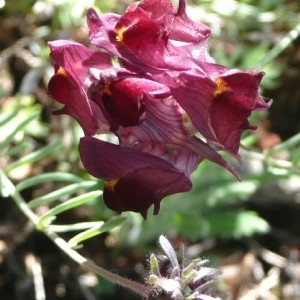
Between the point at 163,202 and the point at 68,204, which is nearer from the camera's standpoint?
the point at 68,204

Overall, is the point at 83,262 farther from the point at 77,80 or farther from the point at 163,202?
the point at 163,202

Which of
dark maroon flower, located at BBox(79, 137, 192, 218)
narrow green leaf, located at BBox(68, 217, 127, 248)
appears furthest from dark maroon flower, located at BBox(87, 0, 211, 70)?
narrow green leaf, located at BBox(68, 217, 127, 248)

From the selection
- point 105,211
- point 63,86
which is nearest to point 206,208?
point 105,211

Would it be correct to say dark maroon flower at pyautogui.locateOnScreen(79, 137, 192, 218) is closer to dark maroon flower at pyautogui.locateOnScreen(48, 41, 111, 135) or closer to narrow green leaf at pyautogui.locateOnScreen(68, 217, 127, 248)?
dark maroon flower at pyautogui.locateOnScreen(48, 41, 111, 135)

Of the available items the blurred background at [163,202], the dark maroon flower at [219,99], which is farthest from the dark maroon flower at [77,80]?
the blurred background at [163,202]

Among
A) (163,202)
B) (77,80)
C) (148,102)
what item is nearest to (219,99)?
(148,102)

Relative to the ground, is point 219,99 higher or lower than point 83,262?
higher

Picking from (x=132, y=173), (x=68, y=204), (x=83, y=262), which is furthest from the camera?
(x=68, y=204)

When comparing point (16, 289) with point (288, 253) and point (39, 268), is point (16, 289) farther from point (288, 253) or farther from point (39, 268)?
point (288, 253)
